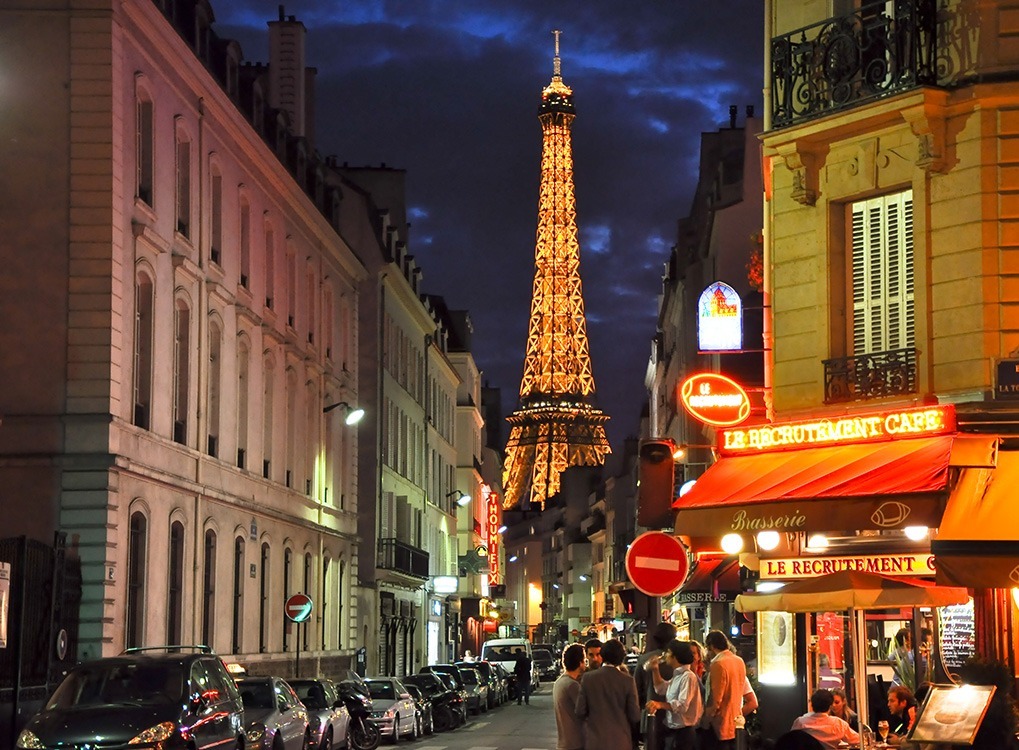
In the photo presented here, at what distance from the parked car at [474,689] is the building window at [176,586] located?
1541 centimetres

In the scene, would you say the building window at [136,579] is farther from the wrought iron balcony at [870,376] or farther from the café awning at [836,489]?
the wrought iron balcony at [870,376]

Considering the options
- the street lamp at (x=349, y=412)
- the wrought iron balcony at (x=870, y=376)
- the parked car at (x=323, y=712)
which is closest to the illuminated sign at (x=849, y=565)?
the wrought iron balcony at (x=870, y=376)

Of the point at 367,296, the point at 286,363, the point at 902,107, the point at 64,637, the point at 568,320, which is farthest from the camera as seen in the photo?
the point at 568,320

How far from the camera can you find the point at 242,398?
3916cm

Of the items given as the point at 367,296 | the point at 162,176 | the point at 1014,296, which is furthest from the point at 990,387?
the point at 367,296

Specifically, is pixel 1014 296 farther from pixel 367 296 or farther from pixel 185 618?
pixel 367 296

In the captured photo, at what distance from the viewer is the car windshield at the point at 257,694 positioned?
24.4 metres

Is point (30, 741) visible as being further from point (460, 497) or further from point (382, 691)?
point (460, 497)

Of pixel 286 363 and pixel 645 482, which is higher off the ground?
pixel 286 363

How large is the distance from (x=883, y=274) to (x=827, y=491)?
3368 mm

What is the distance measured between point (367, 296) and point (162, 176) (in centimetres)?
2491

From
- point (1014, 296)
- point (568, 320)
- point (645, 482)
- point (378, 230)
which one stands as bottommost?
point (645, 482)

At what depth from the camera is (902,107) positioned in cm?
1822

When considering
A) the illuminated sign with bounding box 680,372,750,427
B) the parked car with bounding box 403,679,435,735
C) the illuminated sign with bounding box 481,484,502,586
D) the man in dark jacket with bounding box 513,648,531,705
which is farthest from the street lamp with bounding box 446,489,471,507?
the illuminated sign with bounding box 680,372,750,427
